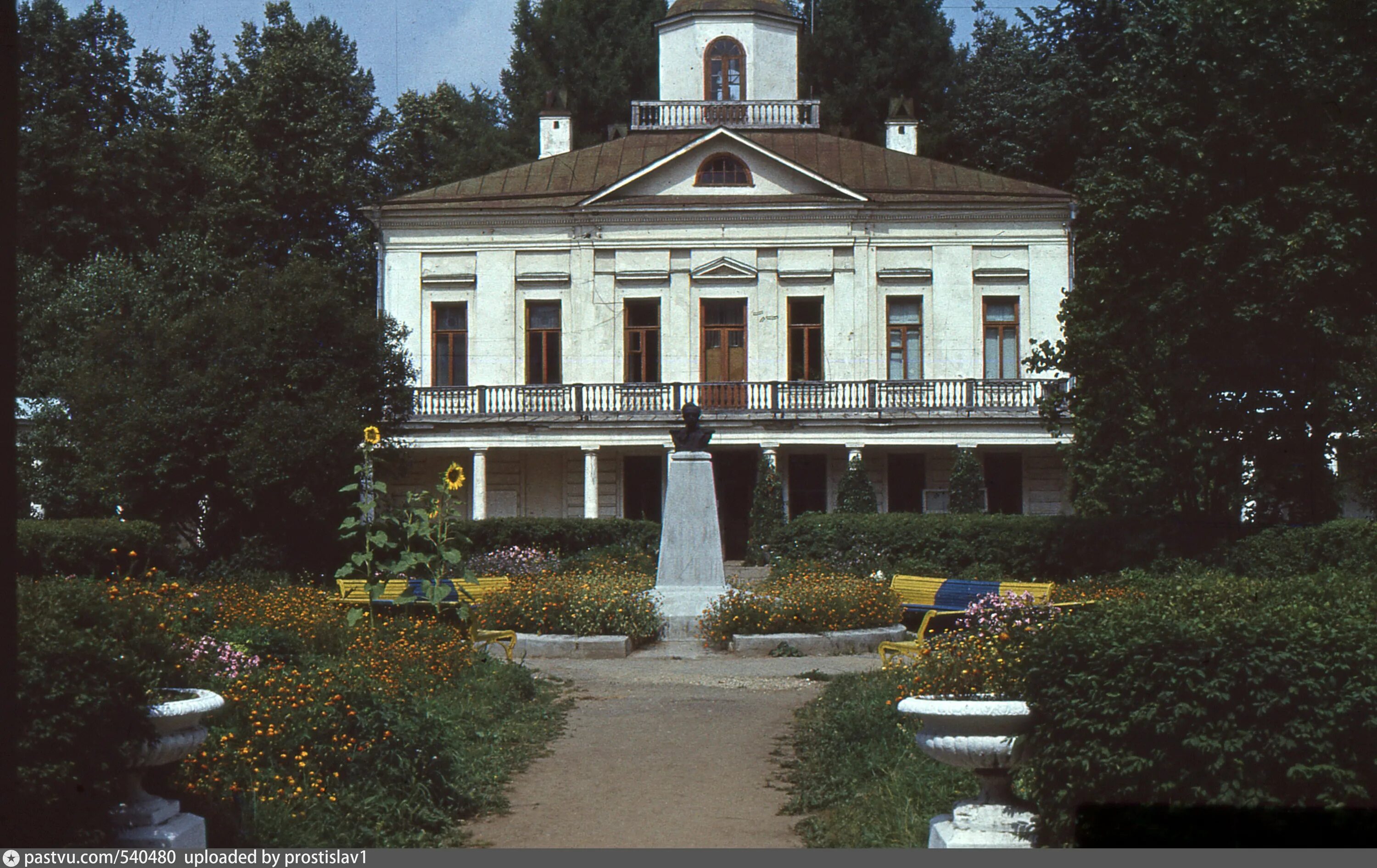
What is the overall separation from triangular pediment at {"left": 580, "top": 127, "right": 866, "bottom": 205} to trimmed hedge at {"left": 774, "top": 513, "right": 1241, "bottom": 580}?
11367mm

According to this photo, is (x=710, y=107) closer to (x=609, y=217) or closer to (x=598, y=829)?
(x=609, y=217)

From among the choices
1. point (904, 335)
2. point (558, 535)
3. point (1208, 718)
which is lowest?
point (558, 535)

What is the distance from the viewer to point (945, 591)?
19281mm

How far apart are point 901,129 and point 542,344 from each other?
11.8 m

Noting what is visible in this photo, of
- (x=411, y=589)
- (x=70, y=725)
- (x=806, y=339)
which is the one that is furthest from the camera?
(x=806, y=339)

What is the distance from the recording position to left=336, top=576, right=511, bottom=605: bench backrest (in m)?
17.7

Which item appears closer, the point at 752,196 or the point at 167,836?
the point at 167,836

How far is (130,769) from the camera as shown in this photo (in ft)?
21.2

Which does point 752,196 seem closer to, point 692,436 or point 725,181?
point 725,181

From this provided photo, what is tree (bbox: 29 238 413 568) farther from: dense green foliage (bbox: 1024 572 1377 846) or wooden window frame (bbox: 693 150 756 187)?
dense green foliage (bbox: 1024 572 1377 846)

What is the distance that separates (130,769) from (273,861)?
73cm

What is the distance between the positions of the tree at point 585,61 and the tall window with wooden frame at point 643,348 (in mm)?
12777

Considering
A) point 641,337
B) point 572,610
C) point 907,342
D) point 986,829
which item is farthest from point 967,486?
point 986,829

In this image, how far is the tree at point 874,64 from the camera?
50062 millimetres
